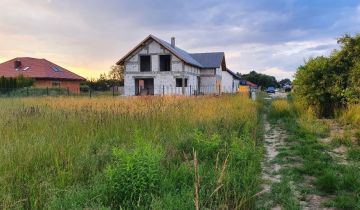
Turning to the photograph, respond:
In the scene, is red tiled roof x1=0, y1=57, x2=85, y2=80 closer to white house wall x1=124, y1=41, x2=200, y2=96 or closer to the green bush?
white house wall x1=124, y1=41, x2=200, y2=96

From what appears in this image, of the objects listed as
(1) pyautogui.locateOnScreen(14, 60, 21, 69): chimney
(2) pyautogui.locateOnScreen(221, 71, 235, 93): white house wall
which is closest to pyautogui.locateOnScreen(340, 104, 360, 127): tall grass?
(2) pyautogui.locateOnScreen(221, 71, 235, 93): white house wall

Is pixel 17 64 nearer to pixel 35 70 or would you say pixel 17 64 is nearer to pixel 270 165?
pixel 35 70

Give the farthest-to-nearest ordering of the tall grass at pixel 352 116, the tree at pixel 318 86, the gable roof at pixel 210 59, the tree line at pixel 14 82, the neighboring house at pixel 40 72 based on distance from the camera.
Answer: the neighboring house at pixel 40 72, the gable roof at pixel 210 59, the tree line at pixel 14 82, the tree at pixel 318 86, the tall grass at pixel 352 116

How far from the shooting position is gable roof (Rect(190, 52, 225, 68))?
130 feet

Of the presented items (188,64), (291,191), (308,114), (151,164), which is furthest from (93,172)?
(188,64)

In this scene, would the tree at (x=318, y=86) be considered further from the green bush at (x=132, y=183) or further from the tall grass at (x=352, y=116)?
the green bush at (x=132, y=183)

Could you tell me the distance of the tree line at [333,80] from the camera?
11070 millimetres

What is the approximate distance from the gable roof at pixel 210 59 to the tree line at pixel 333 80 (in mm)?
26024

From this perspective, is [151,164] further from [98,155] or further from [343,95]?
[343,95]

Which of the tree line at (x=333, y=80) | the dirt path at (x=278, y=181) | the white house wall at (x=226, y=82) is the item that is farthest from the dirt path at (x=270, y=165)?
the white house wall at (x=226, y=82)

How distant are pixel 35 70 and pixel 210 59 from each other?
22.3 m

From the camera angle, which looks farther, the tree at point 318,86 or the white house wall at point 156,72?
the white house wall at point 156,72

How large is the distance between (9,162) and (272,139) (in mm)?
6421

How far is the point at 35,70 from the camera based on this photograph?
134ft
